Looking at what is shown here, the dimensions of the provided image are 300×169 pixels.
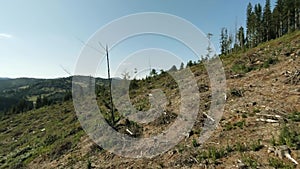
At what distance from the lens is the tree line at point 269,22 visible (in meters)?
58.5

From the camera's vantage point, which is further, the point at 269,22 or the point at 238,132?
the point at 269,22

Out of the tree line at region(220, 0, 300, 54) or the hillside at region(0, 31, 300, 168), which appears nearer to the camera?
the hillside at region(0, 31, 300, 168)

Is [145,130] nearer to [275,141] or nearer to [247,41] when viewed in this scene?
[275,141]

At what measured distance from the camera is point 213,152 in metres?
8.52

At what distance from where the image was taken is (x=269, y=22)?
209 feet

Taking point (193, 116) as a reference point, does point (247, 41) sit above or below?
above

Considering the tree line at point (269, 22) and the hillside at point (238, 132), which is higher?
the tree line at point (269, 22)

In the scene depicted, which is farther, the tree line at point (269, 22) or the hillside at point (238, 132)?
the tree line at point (269, 22)

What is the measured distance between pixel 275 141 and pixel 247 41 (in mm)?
68414

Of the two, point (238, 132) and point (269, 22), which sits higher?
point (269, 22)

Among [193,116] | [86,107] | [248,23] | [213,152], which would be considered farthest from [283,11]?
[213,152]

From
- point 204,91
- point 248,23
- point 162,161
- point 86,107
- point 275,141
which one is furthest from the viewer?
point 248,23

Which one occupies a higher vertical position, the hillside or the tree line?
the tree line

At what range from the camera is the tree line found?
192ft
